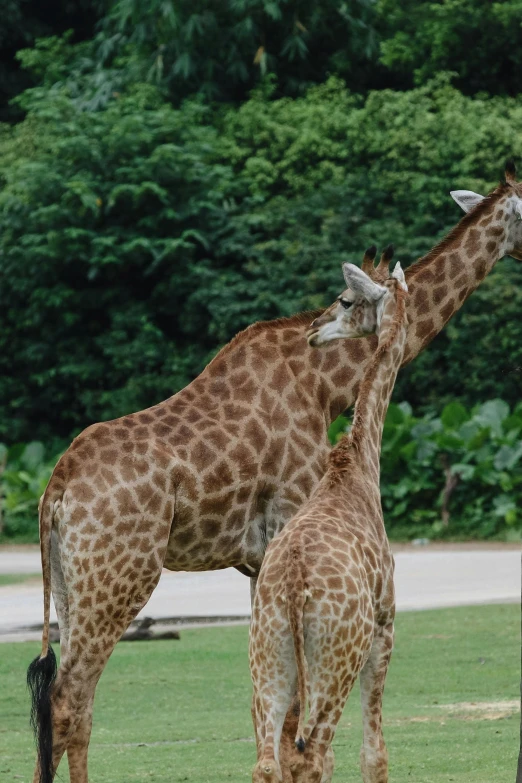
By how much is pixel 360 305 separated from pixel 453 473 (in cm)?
1615

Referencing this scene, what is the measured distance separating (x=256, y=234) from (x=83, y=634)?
2214 cm

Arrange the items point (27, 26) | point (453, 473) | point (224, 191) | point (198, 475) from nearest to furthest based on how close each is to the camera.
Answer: point (198, 475) → point (453, 473) → point (224, 191) → point (27, 26)

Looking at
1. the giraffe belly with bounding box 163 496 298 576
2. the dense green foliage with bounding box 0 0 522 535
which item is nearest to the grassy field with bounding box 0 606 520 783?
the giraffe belly with bounding box 163 496 298 576

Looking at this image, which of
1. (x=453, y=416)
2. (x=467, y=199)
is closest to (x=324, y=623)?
(x=467, y=199)

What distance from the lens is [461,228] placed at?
27.1 ft

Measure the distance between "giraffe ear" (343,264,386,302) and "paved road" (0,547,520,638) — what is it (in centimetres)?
932

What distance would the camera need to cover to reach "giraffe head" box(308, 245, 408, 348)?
715 cm

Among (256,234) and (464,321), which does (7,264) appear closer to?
(256,234)

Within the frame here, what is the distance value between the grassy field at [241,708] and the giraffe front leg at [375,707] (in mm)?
1790

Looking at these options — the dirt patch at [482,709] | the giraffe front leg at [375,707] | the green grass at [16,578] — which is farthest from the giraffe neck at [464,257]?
the green grass at [16,578]

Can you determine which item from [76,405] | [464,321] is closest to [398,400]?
[464,321]

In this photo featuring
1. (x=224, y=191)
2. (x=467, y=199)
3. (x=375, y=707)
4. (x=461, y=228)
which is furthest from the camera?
(x=224, y=191)

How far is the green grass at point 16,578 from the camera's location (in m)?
19.9

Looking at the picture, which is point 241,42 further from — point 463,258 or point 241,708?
point 463,258
